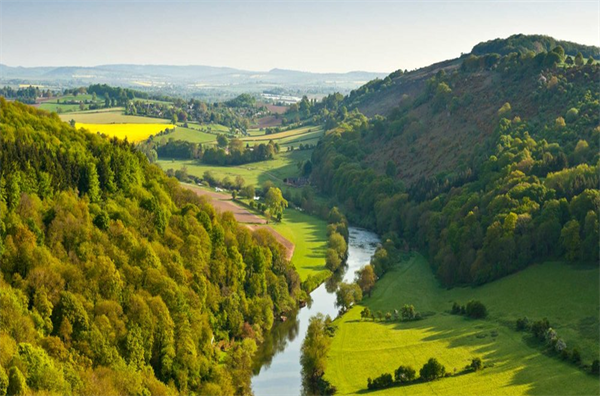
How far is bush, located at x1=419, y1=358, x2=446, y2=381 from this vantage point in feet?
216

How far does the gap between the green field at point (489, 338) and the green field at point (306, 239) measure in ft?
48.2

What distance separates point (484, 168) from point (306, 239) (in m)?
33.2

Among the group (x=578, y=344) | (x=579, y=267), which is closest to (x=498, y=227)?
(x=579, y=267)

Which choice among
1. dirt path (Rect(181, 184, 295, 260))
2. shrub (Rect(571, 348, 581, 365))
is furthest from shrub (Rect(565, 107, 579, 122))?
shrub (Rect(571, 348, 581, 365))

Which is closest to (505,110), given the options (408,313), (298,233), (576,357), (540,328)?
(298,233)

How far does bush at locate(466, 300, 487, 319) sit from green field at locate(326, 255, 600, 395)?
3.04ft

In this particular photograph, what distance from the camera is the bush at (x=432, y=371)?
6588 cm

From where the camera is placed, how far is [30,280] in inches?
2386

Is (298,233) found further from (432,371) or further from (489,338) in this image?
(432,371)

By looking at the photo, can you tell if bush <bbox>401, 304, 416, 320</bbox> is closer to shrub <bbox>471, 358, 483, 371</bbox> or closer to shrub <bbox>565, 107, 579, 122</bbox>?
shrub <bbox>471, 358, 483, 371</bbox>

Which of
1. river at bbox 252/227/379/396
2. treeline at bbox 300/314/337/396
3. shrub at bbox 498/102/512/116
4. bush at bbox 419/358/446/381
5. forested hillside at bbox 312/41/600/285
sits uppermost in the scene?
shrub at bbox 498/102/512/116

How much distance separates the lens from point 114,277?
6600 centimetres

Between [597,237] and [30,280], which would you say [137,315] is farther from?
[597,237]

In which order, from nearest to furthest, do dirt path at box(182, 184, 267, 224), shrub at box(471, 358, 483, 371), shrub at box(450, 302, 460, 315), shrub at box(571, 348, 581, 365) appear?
shrub at box(571, 348, 581, 365), shrub at box(471, 358, 483, 371), shrub at box(450, 302, 460, 315), dirt path at box(182, 184, 267, 224)
